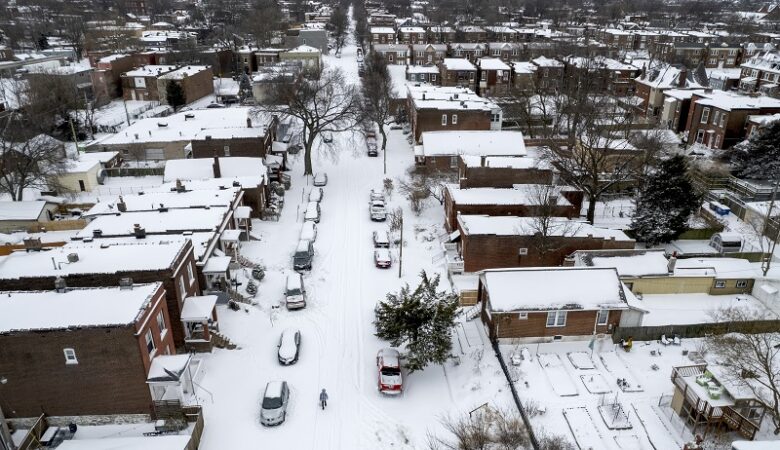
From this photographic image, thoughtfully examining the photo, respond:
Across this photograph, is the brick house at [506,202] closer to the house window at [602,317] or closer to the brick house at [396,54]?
the house window at [602,317]

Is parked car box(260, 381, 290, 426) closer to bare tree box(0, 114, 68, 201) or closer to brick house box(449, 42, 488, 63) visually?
bare tree box(0, 114, 68, 201)

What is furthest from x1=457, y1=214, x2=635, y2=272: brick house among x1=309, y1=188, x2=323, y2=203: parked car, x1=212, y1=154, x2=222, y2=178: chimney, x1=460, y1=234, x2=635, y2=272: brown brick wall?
x1=212, y1=154, x2=222, y2=178: chimney

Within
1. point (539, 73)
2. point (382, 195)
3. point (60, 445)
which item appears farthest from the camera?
point (539, 73)

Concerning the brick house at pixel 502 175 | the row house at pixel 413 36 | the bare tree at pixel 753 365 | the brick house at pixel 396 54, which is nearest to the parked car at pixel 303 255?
the brick house at pixel 502 175

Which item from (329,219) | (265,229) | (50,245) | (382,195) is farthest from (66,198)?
(382,195)

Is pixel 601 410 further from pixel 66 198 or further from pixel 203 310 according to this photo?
pixel 66 198
